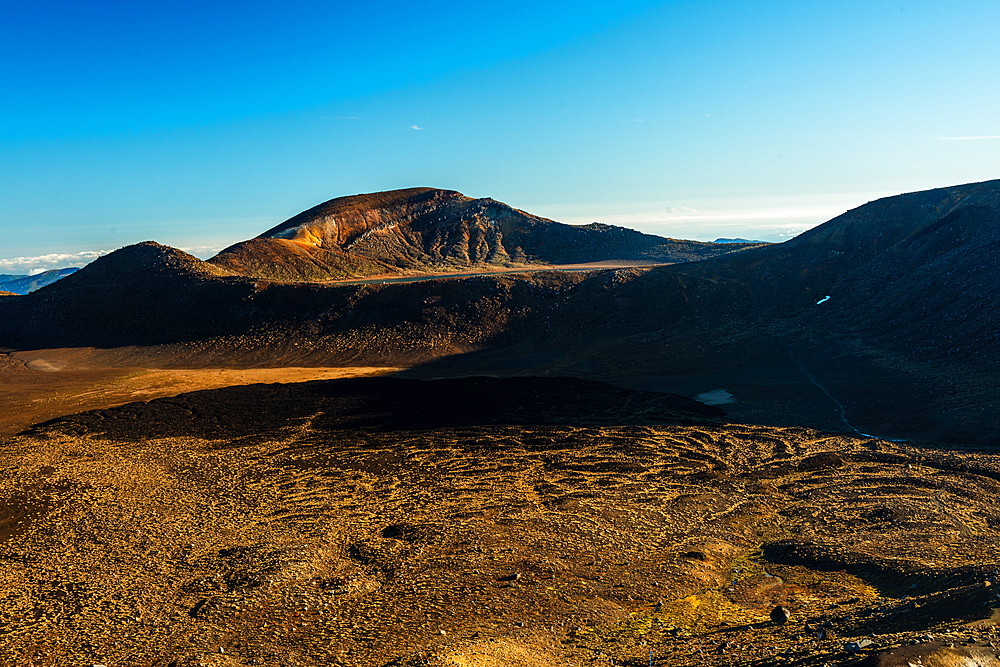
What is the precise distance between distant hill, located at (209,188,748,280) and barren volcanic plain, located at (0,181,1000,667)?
922 inches

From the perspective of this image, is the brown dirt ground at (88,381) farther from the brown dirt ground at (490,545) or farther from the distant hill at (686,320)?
the brown dirt ground at (490,545)

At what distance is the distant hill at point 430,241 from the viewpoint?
8700 cm

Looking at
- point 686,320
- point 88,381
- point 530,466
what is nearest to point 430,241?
point 686,320

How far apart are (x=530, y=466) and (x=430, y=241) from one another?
7970 centimetres

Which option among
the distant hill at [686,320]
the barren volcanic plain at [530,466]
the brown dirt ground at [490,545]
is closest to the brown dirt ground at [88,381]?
the barren volcanic plain at [530,466]

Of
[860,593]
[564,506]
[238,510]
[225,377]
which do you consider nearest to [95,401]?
[225,377]

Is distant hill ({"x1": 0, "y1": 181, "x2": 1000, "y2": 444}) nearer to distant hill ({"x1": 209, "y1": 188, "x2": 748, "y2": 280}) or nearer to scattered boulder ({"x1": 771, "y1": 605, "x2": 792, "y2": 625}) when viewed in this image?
A: distant hill ({"x1": 209, "y1": 188, "x2": 748, "y2": 280})

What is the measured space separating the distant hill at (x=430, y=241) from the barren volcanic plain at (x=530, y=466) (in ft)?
76.9

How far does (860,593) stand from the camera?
49.5 ft

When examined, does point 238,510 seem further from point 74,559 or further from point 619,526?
point 619,526

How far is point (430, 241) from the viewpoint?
10094cm

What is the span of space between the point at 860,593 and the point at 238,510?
67.3 feet

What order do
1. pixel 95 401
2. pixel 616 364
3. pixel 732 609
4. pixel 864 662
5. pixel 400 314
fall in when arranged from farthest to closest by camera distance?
1. pixel 400 314
2. pixel 616 364
3. pixel 95 401
4. pixel 732 609
5. pixel 864 662

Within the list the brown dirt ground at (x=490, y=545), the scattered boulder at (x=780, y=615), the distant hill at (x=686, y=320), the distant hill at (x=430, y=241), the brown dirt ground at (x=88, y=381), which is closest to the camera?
the brown dirt ground at (x=490, y=545)
